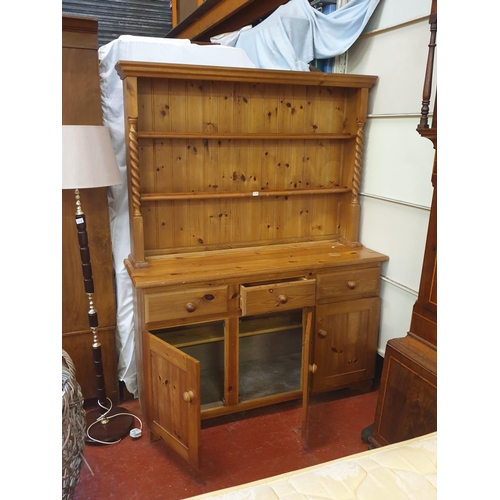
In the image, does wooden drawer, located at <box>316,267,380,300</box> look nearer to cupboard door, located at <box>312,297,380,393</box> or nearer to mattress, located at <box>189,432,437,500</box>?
cupboard door, located at <box>312,297,380,393</box>

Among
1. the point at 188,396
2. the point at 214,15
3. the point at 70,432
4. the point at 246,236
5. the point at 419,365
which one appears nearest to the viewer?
the point at 70,432

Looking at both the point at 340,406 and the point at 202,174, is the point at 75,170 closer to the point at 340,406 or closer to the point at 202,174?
the point at 202,174

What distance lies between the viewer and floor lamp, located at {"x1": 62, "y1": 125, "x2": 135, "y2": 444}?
6.03 feet

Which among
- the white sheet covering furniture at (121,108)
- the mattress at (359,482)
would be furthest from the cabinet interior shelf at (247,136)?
the mattress at (359,482)

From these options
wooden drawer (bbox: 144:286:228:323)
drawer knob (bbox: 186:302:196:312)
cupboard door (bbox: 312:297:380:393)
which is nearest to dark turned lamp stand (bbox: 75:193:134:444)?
wooden drawer (bbox: 144:286:228:323)

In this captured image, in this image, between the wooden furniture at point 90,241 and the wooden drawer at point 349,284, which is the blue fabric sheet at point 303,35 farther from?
the wooden drawer at point 349,284

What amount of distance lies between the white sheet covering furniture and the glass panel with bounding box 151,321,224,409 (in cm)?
31

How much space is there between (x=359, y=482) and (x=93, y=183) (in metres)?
1.46

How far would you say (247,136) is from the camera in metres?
2.29

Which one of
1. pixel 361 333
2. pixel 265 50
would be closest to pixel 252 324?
pixel 361 333

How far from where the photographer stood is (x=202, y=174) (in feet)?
7.79

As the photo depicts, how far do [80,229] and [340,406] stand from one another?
62.4 inches

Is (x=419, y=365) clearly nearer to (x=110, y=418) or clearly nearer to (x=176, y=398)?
(x=176, y=398)

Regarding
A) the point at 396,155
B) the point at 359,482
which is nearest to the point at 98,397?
the point at 359,482
